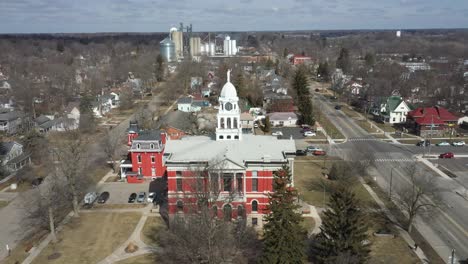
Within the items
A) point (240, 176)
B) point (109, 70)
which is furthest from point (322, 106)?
point (109, 70)

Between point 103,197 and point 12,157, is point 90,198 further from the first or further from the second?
point 12,157

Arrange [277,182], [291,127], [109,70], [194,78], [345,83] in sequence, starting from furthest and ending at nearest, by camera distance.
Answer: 1. [109,70]
2. [194,78]
3. [345,83]
4. [291,127]
5. [277,182]

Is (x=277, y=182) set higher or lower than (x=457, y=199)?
higher

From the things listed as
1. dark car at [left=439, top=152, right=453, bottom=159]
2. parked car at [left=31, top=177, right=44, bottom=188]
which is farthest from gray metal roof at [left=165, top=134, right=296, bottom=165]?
dark car at [left=439, top=152, right=453, bottom=159]

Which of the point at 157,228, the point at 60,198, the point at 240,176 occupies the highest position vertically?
the point at 240,176

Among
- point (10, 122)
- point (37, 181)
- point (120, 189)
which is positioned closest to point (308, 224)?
point (120, 189)

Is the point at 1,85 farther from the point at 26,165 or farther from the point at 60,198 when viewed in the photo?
the point at 60,198
